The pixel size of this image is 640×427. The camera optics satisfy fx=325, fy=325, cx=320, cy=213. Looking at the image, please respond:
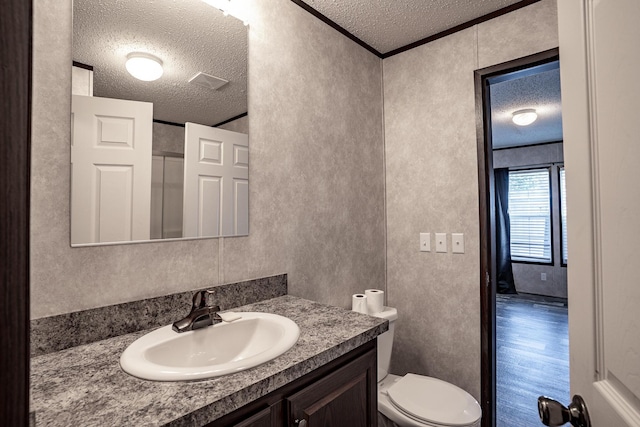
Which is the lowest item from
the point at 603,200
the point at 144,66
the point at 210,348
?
the point at 210,348

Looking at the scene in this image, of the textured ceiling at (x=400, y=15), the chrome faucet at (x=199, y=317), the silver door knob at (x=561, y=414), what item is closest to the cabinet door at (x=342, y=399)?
the chrome faucet at (x=199, y=317)

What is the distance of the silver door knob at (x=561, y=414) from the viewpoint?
592 mm

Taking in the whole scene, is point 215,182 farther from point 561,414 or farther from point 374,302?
point 561,414

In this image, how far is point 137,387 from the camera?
70 centimetres

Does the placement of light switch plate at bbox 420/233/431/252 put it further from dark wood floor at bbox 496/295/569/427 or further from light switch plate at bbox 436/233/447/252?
dark wood floor at bbox 496/295/569/427

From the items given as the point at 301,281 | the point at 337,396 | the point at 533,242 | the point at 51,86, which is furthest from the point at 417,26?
the point at 533,242

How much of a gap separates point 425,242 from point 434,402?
0.89 meters

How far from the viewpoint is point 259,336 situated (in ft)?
3.75

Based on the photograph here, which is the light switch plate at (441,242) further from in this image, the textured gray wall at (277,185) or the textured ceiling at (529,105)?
the textured ceiling at (529,105)

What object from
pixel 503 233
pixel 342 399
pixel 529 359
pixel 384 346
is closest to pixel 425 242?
pixel 384 346

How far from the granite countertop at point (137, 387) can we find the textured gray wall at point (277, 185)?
201mm

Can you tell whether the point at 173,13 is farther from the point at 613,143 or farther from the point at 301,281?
the point at 613,143

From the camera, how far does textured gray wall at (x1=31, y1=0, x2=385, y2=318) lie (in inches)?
37.0

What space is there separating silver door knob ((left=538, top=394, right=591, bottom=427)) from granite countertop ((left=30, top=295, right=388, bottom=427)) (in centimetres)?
49
